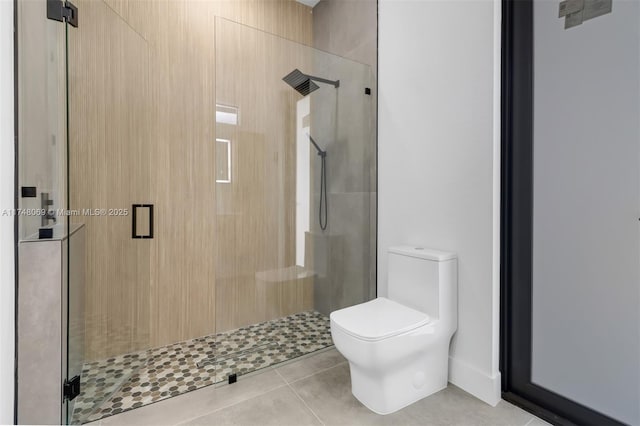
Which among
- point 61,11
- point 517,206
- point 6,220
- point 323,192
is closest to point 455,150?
point 517,206

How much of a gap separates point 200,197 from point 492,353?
2.15 metres

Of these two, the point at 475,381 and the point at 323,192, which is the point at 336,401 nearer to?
the point at 475,381

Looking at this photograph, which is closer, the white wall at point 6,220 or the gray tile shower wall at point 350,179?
the white wall at point 6,220

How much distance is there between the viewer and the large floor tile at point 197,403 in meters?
1.52

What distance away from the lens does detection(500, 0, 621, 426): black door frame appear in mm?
1609

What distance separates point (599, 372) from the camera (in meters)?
1.40

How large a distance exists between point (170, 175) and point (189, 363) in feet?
4.29

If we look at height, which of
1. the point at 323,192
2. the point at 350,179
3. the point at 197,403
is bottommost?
the point at 197,403

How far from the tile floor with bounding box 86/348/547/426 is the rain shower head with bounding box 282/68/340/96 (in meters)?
1.86

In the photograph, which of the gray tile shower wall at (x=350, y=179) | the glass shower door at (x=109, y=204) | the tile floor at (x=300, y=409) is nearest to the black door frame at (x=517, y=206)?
the tile floor at (x=300, y=409)

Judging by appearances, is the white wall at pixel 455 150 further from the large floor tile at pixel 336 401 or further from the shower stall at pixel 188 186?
the large floor tile at pixel 336 401

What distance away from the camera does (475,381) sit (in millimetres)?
1701

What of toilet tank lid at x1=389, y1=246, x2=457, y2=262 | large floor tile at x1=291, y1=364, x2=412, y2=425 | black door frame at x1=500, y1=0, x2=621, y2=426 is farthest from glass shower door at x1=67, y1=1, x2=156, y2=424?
black door frame at x1=500, y1=0, x2=621, y2=426

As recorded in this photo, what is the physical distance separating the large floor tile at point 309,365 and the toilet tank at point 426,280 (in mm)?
622
